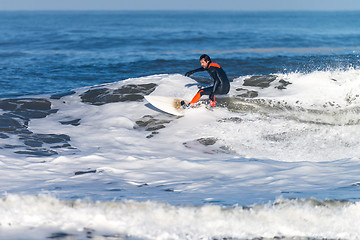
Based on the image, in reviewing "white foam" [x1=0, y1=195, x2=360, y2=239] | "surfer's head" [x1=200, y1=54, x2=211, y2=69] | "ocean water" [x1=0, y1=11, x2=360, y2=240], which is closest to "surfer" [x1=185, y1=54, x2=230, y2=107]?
"surfer's head" [x1=200, y1=54, x2=211, y2=69]

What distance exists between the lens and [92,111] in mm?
12469

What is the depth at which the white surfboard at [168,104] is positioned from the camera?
11.7 metres

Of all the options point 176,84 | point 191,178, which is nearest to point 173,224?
point 191,178

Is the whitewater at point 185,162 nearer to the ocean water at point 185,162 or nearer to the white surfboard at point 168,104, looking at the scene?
the ocean water at point 185,162

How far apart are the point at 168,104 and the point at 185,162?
12.1 ft

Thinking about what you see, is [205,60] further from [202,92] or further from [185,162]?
[185,162]

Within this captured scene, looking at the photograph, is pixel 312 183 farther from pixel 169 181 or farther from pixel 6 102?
pixel 6 102

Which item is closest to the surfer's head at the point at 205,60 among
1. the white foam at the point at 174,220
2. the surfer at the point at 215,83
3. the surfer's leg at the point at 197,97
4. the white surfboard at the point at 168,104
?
the surfer at the point at 215,83

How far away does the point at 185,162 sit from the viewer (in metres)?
8.35

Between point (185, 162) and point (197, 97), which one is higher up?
point (197, 97)

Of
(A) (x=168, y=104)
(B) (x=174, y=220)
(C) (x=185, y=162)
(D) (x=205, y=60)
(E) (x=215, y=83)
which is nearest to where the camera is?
(B) (x=174, y=220)

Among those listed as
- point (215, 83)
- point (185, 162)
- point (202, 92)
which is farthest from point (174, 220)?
point (215, 83)

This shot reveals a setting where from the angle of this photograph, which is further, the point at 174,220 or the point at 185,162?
the point at 185,162

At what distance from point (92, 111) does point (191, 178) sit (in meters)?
5.77
